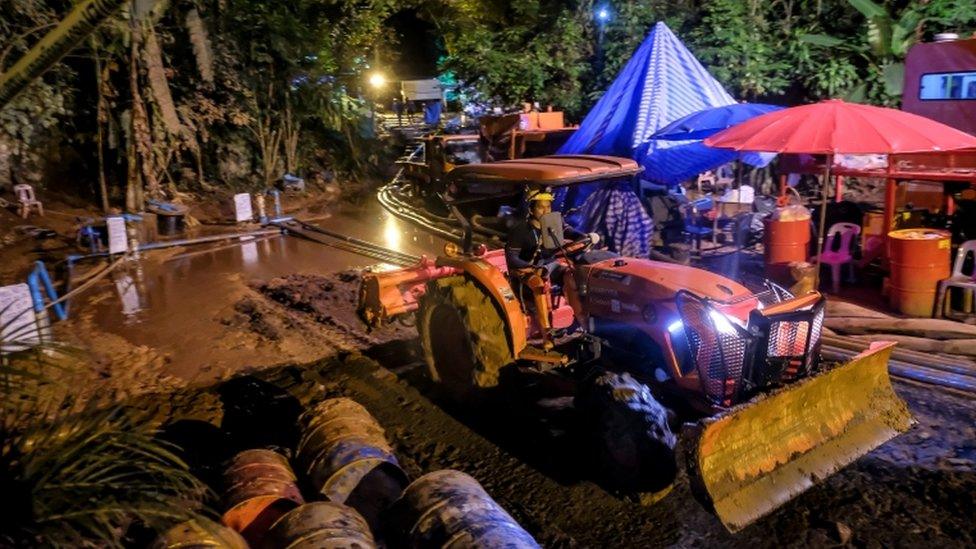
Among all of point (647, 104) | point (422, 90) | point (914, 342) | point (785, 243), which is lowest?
point (914, 342)

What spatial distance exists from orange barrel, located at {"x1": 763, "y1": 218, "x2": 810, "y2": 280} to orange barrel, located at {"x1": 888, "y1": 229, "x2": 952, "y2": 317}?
62.7 inches

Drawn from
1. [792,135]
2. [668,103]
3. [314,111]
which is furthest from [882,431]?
[314,111]

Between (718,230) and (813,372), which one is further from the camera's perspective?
(718,230)

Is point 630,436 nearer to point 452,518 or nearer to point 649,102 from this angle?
point 452,518

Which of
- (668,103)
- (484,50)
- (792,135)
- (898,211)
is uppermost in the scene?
(484,50)

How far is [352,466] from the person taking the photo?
4348 millimetres

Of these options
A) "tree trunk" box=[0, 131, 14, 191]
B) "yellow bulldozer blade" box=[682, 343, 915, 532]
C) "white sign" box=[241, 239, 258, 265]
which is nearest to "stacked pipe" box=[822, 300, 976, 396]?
"yellow bulldozer blade" box=[682, 343, 915, 532]

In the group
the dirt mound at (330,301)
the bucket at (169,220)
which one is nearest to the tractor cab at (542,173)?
the dirt mound at (330,301)

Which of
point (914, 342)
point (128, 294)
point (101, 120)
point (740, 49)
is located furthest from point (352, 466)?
Answer: point (740, 49)

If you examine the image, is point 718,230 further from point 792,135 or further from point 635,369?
point 635,369

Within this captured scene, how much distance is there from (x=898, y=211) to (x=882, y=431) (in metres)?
6.31

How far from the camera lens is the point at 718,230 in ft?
41.5

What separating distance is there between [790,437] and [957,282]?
5.28 m

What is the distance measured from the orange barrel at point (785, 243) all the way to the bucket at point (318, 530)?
8340 mm
